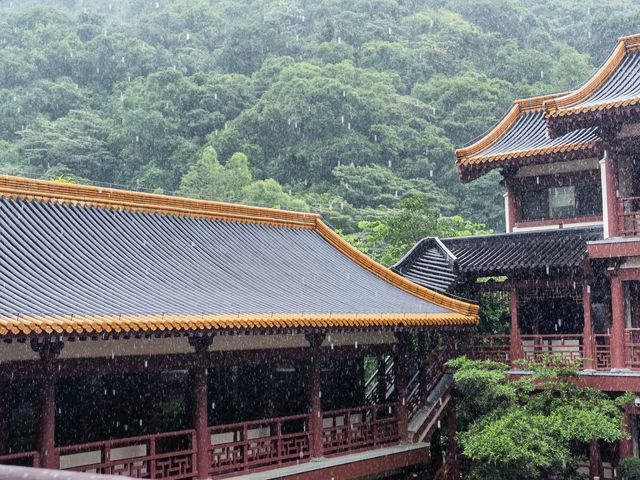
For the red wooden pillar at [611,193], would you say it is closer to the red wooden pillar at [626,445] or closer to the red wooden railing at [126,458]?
the red wooden pillar at [626,445]

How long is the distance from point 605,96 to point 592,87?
1.66 ft

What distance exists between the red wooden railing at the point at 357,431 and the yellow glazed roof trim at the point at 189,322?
1.85 metres

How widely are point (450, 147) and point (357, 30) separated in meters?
19.7

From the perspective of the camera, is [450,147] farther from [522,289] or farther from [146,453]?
[146,453]

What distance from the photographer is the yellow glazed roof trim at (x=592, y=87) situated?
54.3 feet

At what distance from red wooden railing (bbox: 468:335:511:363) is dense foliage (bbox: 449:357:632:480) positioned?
1.38 metres

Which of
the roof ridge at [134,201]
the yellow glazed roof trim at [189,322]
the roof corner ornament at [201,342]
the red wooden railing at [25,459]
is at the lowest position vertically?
the red wooden railing at [25,459]

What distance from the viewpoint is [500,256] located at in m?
19.5

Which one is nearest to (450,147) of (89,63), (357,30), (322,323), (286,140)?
(286,140)

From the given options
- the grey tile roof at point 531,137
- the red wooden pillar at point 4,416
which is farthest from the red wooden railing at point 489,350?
the red wooden pillar at point 4,416

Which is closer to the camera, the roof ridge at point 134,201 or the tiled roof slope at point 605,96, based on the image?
the roof ridge at point 134,201

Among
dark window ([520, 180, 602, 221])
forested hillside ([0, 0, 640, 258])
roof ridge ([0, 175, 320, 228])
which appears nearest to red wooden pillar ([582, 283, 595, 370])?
dark window ([520, 180, 602, 221])

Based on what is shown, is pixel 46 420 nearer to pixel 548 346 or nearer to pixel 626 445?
pixel 548 346

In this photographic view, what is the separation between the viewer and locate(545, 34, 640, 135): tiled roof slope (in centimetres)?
1622
